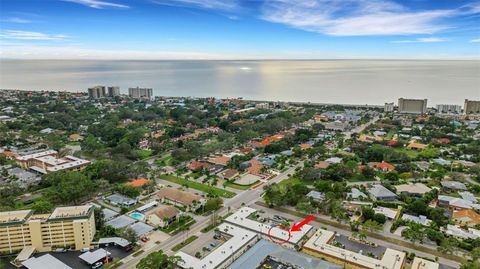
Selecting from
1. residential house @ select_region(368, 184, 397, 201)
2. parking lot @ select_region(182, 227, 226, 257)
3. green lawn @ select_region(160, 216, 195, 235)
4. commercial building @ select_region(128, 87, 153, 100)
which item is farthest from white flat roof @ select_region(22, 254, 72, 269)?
commercial building @ select_region(128, 87, 153, 100)

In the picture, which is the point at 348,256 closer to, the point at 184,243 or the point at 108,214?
the point at 184,243

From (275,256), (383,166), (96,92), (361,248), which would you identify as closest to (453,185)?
(383,166)

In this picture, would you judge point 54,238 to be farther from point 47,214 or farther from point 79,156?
point 79,156

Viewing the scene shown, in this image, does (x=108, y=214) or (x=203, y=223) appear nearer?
(x=203, y=223)

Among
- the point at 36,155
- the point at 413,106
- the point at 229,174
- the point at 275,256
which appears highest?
the point at 413,106

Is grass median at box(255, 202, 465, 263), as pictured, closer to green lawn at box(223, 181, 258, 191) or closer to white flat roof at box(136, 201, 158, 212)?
green lawn at box(223, 181, 258, 191)

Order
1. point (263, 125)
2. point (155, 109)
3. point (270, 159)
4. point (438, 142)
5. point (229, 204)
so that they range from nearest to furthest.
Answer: point (229, 204)
point (270, 159)
point (438, 142)
point (263, 125)
point (155, 109)

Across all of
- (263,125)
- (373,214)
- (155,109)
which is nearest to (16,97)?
(155,109)
